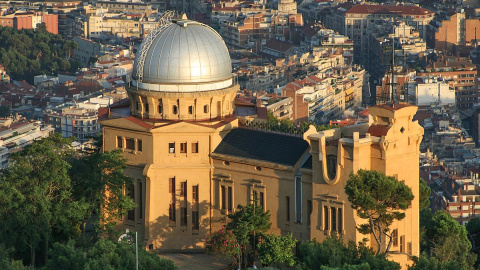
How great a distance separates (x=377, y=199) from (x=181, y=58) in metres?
11.6

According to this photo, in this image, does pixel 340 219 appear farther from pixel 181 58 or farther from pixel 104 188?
pixel 104 188

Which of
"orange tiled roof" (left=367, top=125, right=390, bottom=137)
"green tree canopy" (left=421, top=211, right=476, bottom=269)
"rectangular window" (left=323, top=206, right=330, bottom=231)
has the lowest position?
"green tree canopy" (left=421, top=211, right=476, bottom=269)

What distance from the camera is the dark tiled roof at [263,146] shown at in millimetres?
57938

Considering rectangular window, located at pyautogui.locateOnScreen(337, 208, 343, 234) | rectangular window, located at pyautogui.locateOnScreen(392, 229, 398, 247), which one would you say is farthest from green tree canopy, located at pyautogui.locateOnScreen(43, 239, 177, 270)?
rectangular window, located at pyautogui.locateOnScreen(392, 229, 398, 247)

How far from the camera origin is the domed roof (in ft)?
198

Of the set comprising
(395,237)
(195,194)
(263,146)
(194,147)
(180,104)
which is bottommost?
(395,237)

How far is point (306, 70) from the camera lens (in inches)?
6526

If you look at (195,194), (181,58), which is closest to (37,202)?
(195,194)

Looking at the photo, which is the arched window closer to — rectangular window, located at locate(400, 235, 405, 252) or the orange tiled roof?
the orange tiled roof

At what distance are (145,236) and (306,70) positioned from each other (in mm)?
106899

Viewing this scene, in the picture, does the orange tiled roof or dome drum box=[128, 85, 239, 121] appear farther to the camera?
dome drum box=[128, 85, 239, 121]

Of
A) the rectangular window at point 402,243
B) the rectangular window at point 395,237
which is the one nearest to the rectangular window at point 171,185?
the rectangular window at point 395,237

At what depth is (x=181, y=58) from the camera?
60.3 meters

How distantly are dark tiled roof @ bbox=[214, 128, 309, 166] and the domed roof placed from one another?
2886 mm
